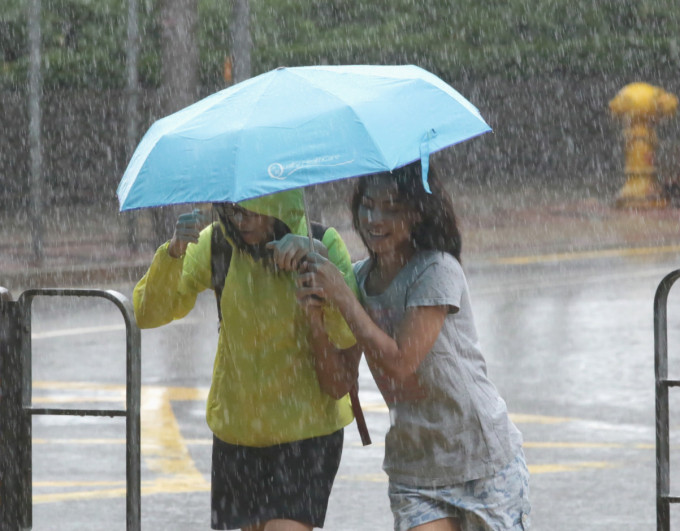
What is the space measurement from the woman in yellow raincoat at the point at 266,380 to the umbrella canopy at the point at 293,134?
275 mm

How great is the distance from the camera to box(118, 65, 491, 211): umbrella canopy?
11.3 ft

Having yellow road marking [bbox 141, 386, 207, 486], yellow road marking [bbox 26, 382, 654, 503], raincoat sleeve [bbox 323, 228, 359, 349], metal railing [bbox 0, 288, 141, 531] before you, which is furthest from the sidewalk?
raincoat sleeve [bbox 323, 228, 359, 349]

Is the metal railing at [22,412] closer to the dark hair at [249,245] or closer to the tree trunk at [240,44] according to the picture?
the dark hair at [249,245]

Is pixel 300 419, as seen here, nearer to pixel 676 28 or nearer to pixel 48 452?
pixel 48 452

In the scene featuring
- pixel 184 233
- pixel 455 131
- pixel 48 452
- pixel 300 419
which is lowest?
pixel 48 452

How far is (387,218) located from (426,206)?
0.36 ft

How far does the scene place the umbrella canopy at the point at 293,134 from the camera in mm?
3436

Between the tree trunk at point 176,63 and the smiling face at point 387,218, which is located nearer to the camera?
the smiling face at point 387,218

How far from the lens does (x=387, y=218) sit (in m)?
3.70

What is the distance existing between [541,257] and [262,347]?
1318 centimetres

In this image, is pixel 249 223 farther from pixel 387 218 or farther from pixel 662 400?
pixel 662 400

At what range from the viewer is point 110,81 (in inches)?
927

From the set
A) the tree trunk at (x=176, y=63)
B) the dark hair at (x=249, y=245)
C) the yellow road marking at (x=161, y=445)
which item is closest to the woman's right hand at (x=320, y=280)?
the dark hair at (x=249, y=245)

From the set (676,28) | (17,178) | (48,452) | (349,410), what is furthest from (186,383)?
(676,28)
